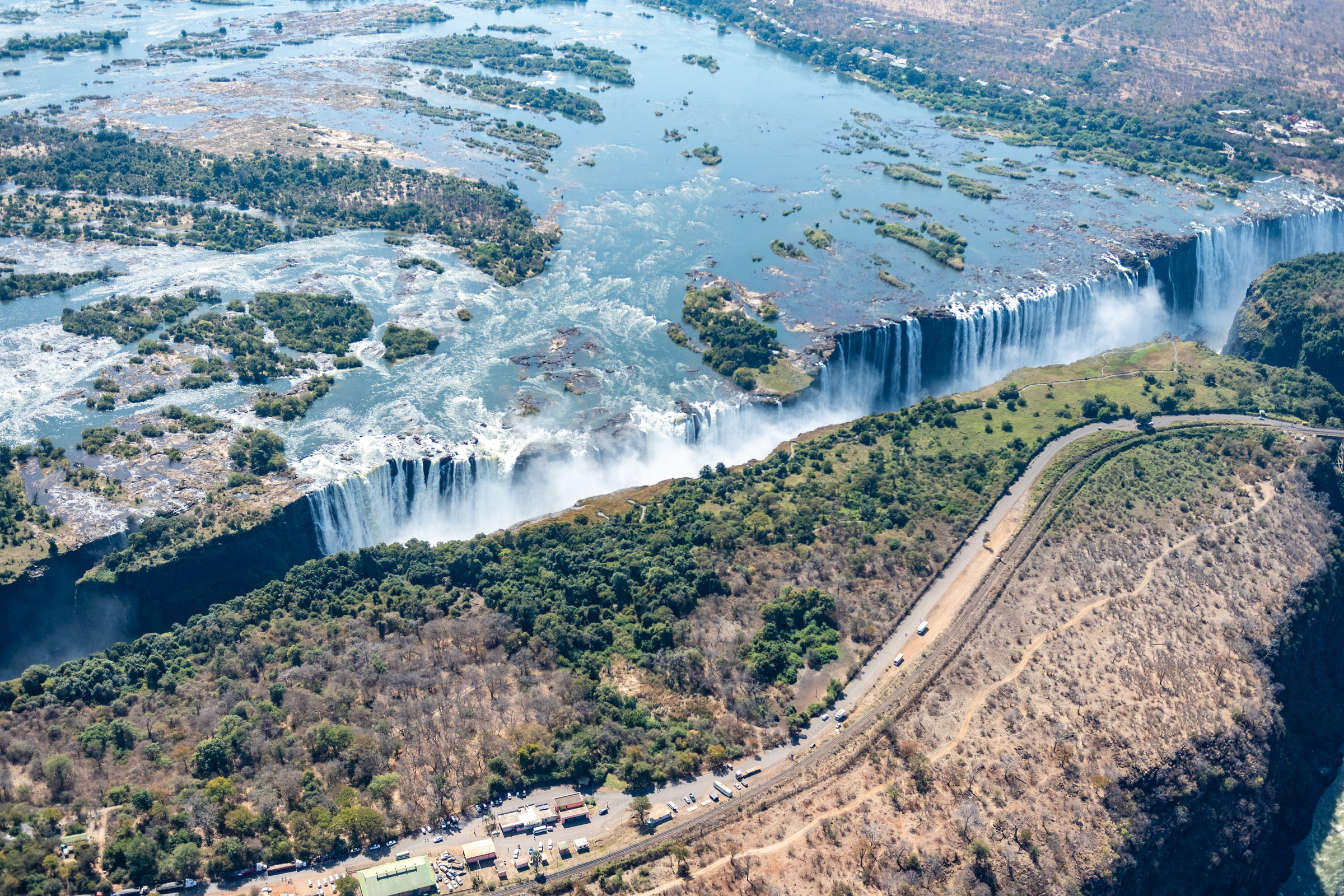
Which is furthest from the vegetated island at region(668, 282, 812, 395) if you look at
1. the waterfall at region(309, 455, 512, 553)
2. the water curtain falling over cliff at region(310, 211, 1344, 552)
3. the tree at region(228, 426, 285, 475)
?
the tree at region(228, 426, 285, 475)

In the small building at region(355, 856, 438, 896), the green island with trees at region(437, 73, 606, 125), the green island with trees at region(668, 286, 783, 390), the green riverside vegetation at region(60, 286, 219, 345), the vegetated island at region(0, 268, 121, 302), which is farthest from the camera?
the green island with trees at region(437, 73, 606, 125)

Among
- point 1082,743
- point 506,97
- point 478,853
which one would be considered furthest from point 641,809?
point 506,97

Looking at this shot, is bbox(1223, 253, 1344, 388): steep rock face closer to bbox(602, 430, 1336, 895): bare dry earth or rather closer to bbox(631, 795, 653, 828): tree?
bbox(602, 430, 1336, 895): bare dry earth

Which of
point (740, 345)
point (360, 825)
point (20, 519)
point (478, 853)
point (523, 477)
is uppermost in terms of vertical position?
point (740, 345)

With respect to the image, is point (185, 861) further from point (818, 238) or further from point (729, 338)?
point (818, 238)

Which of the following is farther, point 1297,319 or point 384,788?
point 1297,319

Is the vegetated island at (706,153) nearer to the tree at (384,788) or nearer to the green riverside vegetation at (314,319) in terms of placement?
the green riverside vegetation at (314,319)
